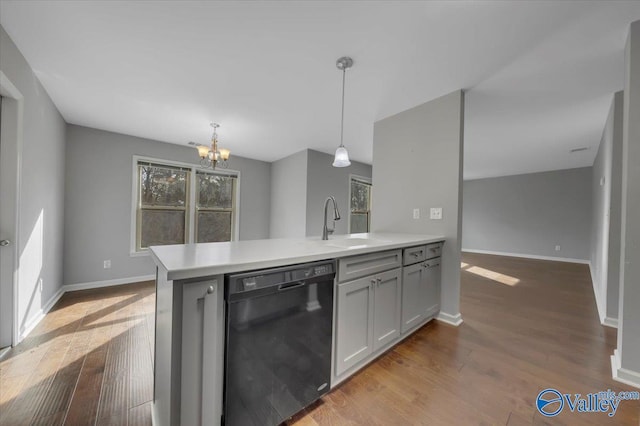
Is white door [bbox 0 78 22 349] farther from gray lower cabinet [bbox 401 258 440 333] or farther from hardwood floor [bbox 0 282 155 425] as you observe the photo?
gray lower cabinet [bbox 401 258 440 333]

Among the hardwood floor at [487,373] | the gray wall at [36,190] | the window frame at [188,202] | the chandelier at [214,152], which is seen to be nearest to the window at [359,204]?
the window frame at [188,202]

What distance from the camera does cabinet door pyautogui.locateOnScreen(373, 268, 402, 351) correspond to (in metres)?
1.73

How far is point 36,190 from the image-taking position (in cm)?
243

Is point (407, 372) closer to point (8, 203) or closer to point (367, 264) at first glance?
point (367, 264)

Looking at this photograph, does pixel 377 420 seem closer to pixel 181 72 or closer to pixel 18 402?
pixel 18 402

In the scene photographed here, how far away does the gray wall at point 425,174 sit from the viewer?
8.17ft

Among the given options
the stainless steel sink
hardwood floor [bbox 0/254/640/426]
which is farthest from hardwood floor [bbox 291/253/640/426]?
the stainless steel sink

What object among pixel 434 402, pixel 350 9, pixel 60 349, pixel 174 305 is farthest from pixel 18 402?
pixel 350 9

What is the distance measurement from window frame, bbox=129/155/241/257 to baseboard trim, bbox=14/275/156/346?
427 millimetres

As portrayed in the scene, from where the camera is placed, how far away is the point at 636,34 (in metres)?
1.61

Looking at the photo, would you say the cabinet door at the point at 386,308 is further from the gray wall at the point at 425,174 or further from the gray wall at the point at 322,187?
the gray wall at the point at 322,187

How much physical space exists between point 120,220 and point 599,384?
5.72m

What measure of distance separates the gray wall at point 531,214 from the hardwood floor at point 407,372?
4.51m

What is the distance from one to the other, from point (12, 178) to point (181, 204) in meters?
2.53
